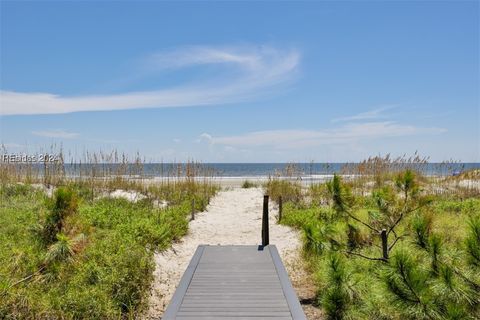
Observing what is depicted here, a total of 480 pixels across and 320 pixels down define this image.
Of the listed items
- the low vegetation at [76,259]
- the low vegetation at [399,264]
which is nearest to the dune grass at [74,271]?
the low vegetation at [76,259]

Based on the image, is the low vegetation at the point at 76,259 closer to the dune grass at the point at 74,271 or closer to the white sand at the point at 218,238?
the dune grass at the point at 74,271

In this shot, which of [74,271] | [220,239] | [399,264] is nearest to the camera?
[399,264]

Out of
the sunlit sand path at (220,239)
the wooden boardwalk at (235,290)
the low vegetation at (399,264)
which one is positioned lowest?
the sunlit sand path at (220,239)

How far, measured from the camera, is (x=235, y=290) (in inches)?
224

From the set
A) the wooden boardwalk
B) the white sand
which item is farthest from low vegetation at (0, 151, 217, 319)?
the wooden boardwalk

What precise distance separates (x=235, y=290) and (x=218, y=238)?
5258 millimetres

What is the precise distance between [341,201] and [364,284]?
1278 millimetres

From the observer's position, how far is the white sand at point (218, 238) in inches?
273

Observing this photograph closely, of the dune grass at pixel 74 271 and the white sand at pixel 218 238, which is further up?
the dune grass at pixel 74 271

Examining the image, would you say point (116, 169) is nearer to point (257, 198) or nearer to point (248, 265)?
point (257, 198)

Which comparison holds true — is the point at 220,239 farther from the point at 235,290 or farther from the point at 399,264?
the point at 399,264

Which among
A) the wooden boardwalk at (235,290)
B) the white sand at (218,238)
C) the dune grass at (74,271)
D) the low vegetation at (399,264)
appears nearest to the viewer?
the low vegetation at (399,264)

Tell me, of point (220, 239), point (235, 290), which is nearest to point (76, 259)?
point (235, 290)

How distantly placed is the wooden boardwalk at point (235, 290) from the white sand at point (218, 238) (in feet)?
2.06
